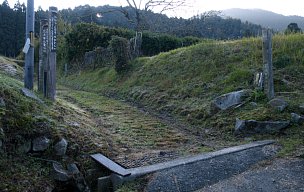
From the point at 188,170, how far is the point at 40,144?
6.20 ft

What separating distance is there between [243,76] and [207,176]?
4.41m

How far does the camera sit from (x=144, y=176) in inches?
152

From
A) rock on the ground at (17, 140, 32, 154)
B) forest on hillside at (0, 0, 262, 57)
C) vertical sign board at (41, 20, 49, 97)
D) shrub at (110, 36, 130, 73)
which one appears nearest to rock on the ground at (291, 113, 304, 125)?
rock on the ground at (17, 140, 32, 154)

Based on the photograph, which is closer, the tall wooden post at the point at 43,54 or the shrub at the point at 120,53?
the tall wooden post at the point at 43,54

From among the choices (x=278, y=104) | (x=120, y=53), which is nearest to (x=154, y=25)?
(x=120, y=53)

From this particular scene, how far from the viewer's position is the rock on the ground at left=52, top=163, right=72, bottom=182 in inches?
153

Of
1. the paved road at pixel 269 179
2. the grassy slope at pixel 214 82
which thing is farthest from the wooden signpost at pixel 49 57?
the paved road at pixel 269 179

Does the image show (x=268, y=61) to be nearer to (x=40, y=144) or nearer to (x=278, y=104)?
(x=278, y=104)

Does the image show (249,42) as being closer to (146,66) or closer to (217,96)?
(217,96)

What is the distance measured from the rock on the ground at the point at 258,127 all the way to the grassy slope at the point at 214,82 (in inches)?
5.7

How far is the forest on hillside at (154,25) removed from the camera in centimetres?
2304

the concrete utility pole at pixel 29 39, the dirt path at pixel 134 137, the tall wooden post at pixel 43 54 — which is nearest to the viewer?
the dirt path at pixel 134 137

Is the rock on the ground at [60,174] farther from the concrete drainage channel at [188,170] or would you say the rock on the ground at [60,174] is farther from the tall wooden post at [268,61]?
the tall wooden post at [268,61]

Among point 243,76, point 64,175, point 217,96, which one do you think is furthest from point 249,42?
point 64,175
